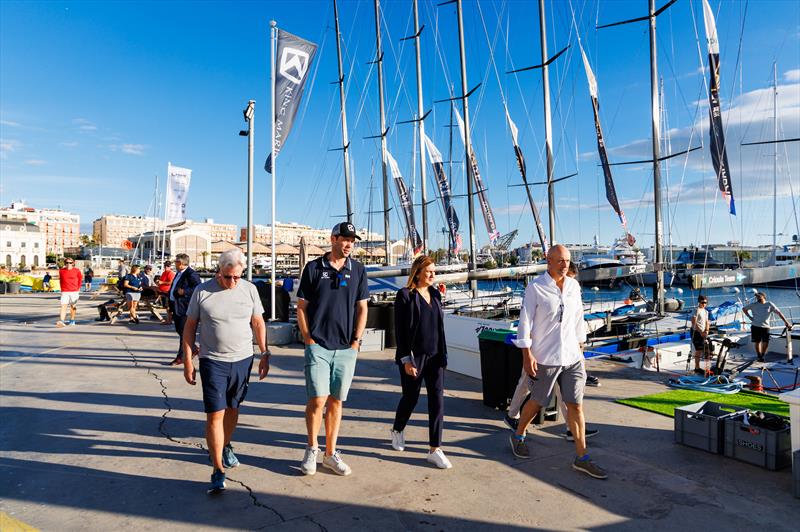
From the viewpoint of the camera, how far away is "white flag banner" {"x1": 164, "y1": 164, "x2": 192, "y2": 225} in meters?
18.9

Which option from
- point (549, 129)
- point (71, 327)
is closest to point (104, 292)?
point (71, 327)

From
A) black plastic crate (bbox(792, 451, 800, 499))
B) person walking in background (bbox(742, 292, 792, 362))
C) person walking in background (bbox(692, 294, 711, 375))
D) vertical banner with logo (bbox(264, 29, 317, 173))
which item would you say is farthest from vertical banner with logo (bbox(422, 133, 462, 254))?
black plastic crate (bbox(792, 451, 800, 499))

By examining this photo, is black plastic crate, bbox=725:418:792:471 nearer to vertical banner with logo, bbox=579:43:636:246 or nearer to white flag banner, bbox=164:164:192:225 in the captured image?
vertical banner with logo, bbox=579:43:636:246

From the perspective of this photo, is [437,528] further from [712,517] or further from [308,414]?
[712,517]

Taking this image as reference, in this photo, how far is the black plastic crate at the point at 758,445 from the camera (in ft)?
13.0

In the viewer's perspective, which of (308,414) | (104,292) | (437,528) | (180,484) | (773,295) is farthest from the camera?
(773,295)

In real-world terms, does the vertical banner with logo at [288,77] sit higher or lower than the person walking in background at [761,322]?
higher

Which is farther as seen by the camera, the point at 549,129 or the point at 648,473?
the point at 549,129

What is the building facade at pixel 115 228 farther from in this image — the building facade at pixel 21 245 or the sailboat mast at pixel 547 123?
the sailboat mast at pixel 547 123

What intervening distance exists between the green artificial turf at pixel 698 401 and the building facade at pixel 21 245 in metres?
116

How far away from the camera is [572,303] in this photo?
14.0ft

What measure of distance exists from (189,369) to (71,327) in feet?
36.9

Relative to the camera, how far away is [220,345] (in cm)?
365

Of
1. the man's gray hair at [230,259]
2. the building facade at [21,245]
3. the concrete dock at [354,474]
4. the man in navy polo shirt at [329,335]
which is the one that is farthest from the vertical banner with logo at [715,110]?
the building facade at [21,245]
